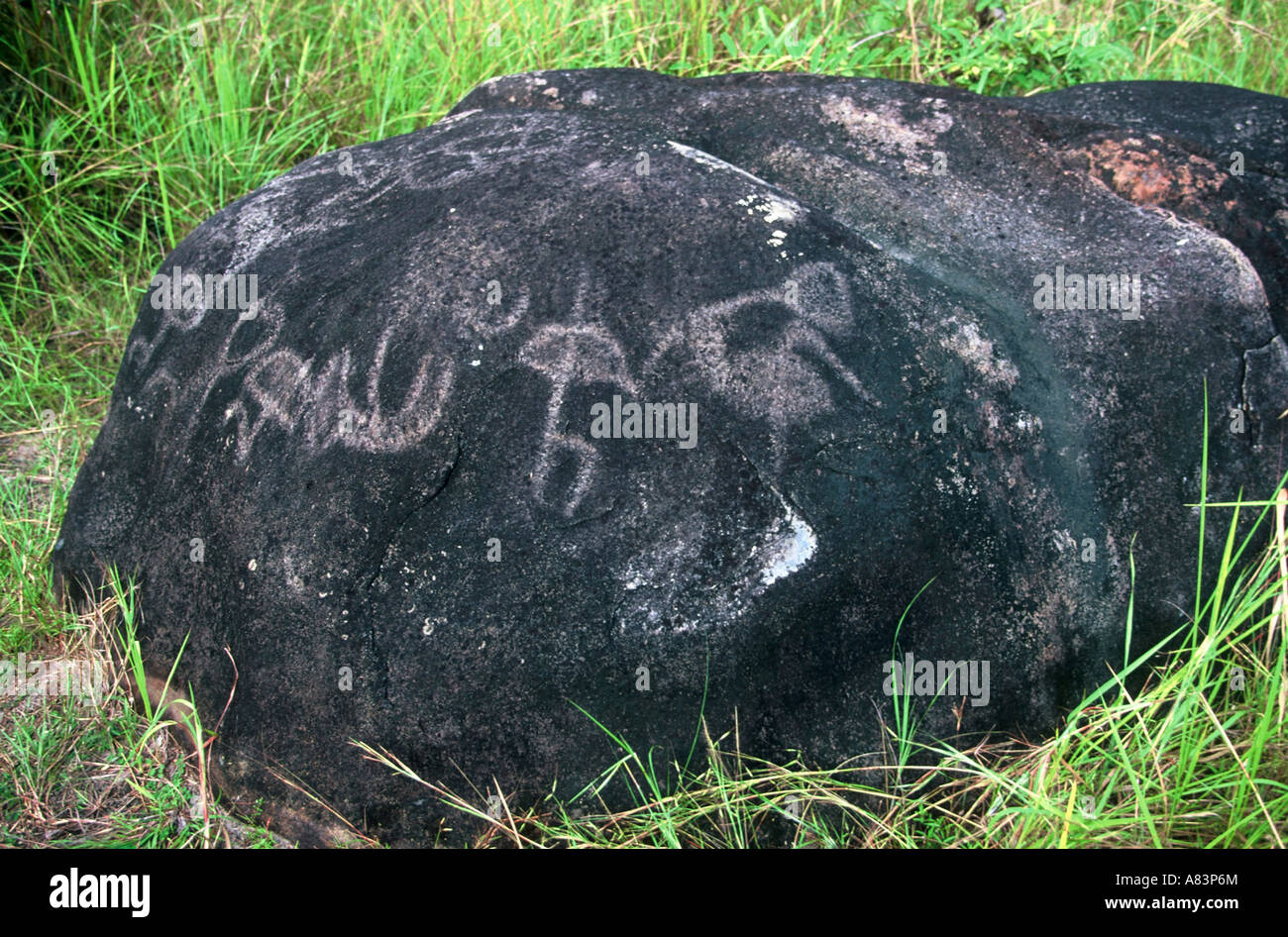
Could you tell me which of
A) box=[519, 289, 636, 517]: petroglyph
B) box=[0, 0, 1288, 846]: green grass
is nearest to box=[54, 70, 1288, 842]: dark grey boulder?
box=[519, 289, 636, 517]: petroglyph

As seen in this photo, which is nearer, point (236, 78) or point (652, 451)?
point (652, 451)

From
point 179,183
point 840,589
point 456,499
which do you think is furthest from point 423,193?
point 179,183

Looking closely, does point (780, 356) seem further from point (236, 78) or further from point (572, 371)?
point (236, 78)

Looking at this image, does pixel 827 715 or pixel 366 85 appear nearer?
pixel 827 715

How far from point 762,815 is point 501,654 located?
0.48m

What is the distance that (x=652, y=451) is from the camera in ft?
5.83

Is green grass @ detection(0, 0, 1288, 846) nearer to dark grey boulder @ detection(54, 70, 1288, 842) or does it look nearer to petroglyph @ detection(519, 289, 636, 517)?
dark grey boulder @ detection(54, 70, 1288, 842)

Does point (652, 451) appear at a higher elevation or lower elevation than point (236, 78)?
lower

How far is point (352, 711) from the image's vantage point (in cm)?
180

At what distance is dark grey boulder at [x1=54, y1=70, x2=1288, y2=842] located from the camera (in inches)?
68.8

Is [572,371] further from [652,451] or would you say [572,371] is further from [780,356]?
[780,356]

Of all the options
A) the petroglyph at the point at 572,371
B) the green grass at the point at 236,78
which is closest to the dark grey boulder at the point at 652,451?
the petroglyph at the point at 572,371

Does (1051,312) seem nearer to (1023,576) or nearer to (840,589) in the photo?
(1023,576)

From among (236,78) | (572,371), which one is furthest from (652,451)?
(236,78)
